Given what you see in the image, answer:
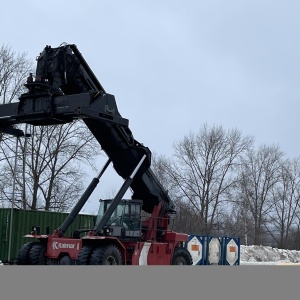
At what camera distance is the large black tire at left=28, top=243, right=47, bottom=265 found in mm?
17109

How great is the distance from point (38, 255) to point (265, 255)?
3309 centimetres

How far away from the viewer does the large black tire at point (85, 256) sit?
52.4 ft

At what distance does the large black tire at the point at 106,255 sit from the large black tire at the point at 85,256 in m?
0.15

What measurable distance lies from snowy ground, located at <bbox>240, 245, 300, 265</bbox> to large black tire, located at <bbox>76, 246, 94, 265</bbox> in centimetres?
2925

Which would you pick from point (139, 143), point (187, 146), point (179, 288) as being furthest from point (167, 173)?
point (179, 288)

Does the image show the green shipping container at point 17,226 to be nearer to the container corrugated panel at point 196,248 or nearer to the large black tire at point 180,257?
the container corrugated panel at point 196,248

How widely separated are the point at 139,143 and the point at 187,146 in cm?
4788

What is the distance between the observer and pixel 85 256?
16000mm

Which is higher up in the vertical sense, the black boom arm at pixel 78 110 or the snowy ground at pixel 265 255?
the black boom arm at pixel 78 110

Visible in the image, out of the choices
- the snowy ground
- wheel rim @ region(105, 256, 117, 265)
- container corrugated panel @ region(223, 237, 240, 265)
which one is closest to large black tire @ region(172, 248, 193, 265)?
wheel rim @ region(105, 256, 117, 265)

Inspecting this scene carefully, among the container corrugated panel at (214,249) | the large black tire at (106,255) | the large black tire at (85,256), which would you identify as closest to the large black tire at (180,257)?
the large black tire at (106,255)

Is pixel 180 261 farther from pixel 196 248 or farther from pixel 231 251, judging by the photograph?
pixel 231 251

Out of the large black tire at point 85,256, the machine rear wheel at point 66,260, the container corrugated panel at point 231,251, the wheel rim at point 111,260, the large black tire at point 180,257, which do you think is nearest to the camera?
the large black tire at point 85,256

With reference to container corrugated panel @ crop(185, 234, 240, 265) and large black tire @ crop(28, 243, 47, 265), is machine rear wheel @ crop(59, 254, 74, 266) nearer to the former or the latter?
large black tire @ crop(28, 243, 47, 265)
